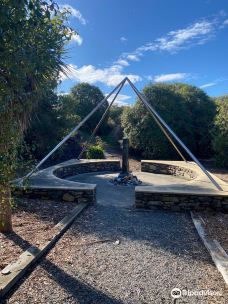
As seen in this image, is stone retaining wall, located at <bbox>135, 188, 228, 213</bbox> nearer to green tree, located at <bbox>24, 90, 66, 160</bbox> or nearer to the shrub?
the shrub

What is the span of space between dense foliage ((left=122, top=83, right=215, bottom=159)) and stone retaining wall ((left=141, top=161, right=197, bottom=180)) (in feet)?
10.8

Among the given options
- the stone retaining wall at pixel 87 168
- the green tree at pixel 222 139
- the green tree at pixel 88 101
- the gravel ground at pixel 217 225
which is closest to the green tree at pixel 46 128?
the stone retaining wall at pixel 87 168

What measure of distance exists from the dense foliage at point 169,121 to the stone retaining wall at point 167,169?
3.28 m

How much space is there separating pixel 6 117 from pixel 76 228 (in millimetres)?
2754

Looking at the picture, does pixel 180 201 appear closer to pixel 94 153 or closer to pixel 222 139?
pixel 94 153

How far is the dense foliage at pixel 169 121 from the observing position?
1517cm

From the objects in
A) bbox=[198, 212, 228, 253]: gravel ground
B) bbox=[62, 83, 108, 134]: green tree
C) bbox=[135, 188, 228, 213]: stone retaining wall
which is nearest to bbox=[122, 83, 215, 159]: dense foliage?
bbox=[62, 83, 108, 134]: green tree

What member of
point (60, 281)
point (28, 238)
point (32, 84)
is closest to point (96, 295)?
point (60, 281)

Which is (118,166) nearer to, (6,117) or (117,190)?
(117,190)

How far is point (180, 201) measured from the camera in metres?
6.15

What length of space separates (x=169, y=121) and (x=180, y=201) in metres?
9.85

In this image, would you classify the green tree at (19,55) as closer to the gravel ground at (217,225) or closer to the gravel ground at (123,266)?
the gravel ground at (123,266)

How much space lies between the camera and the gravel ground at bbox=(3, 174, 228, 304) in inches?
115

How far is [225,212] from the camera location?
19.7 feet
